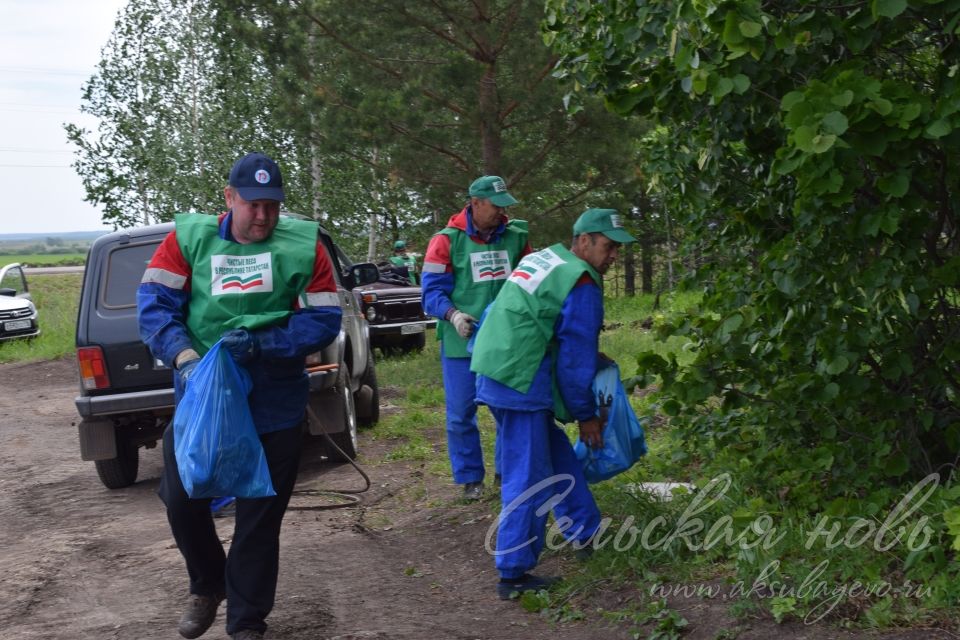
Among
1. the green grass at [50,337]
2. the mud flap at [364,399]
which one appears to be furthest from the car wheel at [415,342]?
the mud flap at [364,399]

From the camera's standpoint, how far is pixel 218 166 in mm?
30875

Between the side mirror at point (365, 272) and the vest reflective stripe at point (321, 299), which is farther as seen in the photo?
the side mirror at point (365, 272)

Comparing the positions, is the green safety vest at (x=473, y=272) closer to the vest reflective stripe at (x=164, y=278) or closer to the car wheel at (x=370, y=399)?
the vest reflective stripe at (x=164, y=278)

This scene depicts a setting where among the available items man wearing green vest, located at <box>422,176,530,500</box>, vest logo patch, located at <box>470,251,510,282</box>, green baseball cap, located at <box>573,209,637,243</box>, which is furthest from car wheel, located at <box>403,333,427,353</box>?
green baseball cap, located at <box>573,209,637,243</box>

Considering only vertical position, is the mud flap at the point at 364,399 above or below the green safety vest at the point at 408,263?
below

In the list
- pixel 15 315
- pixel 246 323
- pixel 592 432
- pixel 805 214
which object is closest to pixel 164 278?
pixel 246 323

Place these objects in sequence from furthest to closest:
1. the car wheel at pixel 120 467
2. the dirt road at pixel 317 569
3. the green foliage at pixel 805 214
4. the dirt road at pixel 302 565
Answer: the car wheel at pixel 120 467 < the dirt road at pixel 302 565 < the dirt road at pixel 317 569 < the green foliage at pixel 805 214

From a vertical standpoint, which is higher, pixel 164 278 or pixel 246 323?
pixel 164 278

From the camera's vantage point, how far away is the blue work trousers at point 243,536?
496 centimetres

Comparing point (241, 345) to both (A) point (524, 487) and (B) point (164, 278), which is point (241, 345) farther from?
(A) point (524, 487)

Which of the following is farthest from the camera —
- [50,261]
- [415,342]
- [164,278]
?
[50,261]

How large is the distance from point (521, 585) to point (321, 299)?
1722 millimetres

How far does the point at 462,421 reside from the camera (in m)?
7.72

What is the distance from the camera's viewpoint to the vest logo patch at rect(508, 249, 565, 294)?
18.2 feet
